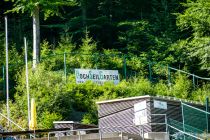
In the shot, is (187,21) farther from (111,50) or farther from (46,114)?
(46,114)

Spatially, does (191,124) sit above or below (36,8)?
below

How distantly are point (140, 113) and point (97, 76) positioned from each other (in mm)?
10688

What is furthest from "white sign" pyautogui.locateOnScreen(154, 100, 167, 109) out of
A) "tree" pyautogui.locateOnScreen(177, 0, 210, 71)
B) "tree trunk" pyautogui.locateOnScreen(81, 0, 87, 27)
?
"tree trunk" pyautogui.locateOnScreen(81, 0, 87, 27)

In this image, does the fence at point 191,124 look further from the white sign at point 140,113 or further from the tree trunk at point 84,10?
the tree trunk at point 84,10

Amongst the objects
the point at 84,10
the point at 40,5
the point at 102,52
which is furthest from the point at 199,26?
the point at 40,5

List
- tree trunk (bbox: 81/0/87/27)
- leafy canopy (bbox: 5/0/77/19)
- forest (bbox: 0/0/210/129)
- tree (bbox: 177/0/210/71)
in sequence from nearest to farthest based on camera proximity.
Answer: forest (bbox: 0/0/210/129)
leafy canopy (bbox: 5/0/77/19)
tree (bbox: 177/0/210/71)
tree trunk (bbox: 81/0/87/27)

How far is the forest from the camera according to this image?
3253 cm

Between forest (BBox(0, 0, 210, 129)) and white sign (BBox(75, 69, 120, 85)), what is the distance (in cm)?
49

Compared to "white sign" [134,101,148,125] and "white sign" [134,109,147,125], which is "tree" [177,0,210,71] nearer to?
"white sign" [134,101,148,125]

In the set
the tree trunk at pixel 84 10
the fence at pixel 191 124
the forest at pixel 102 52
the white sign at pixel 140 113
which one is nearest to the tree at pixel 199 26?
the forest at pixel 102 52

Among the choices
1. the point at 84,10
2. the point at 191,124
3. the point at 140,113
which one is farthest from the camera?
the point at 84,10

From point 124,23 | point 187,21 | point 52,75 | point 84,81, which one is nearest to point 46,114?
point 52,75

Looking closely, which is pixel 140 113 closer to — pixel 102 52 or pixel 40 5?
pixel 40 5

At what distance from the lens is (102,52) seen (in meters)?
44.3
